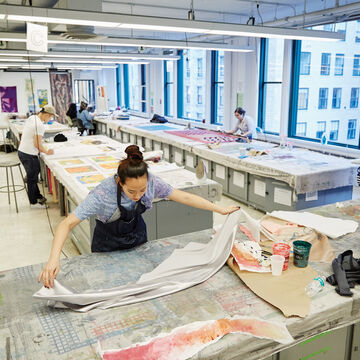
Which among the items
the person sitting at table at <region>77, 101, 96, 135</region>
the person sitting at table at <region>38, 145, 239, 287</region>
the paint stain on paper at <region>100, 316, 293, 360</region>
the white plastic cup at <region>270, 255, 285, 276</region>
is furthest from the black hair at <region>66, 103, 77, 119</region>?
the paint stain on paper at <region>100, 316, 293, 360</region>

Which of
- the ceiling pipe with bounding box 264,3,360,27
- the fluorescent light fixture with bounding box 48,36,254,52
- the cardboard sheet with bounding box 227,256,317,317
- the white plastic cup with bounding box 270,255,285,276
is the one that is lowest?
the cardboard sheet with bounding box 227,256,317,317

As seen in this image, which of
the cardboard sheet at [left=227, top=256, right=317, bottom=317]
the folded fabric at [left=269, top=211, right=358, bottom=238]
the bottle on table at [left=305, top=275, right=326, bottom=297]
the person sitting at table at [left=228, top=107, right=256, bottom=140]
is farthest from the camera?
the person sitting at table at [left=228, top=107, right=256, bottom=140]

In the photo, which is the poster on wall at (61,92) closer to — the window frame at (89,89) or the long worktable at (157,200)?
the window frame at (89,89)

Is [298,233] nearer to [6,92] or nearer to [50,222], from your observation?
[50,222]

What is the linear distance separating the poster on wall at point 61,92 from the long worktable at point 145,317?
1463 centimetres

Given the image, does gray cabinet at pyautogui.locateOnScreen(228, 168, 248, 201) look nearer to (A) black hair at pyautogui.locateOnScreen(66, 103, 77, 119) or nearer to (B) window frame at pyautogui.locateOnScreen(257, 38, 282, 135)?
(B) window frame at pyautogui.locateOnScreen(257, 38, 282, 135)

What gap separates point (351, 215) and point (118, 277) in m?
1.93

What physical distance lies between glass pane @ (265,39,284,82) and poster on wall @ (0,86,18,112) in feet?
34.5

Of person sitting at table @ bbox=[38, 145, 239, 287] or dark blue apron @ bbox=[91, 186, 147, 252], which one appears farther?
dark blue apron @ bbox=[91, 186, 147, 252]

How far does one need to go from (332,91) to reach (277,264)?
6.04 metres

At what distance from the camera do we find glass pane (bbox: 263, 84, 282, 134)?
26.6 ft

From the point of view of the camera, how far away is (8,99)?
14414mm

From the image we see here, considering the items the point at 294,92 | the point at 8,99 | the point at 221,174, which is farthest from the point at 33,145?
the point at 8,99

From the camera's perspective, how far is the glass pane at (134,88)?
1539 centimetres
